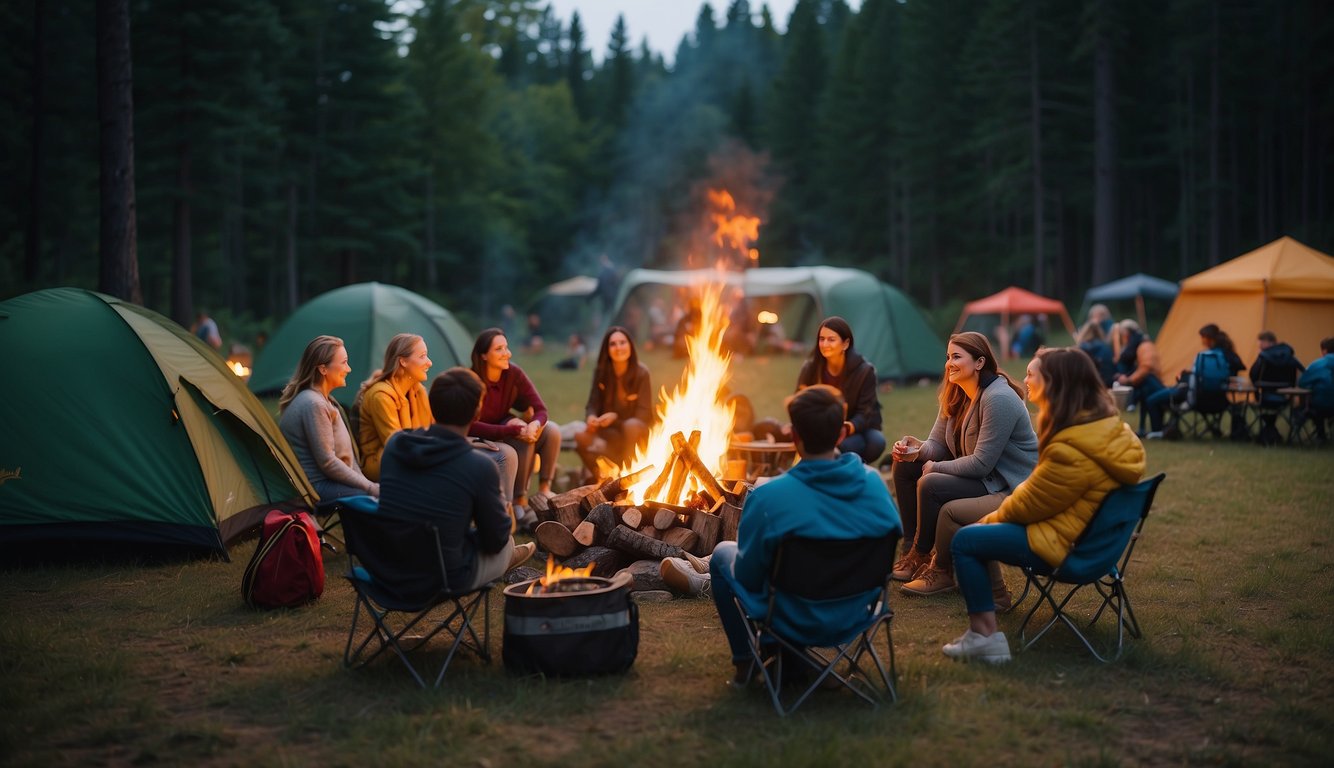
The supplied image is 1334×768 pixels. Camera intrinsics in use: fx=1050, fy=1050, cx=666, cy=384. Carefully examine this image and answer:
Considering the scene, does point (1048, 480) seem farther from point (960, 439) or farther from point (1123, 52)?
point (1123, 52)

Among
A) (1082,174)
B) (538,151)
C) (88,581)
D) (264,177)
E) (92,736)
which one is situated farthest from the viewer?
(538,151)

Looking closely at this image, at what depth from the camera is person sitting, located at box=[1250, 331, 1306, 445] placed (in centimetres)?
1177

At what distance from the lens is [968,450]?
6000 millimetres

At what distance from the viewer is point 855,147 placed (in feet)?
145

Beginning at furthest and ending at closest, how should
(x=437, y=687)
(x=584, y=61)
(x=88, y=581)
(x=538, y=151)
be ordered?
(x=584, y=61) → (x=538, y=151) → (x=88, y=581) → (x=437, y=687)

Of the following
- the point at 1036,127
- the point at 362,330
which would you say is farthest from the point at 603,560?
the point at 1036,127

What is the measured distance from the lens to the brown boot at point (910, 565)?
6250 millimetres

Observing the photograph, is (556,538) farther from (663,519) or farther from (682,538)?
(682,538)

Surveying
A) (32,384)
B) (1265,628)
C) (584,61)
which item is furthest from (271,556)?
(584,61)

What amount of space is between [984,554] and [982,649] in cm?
43

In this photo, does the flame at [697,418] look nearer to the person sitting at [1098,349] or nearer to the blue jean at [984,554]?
the blue jean at [984,554]

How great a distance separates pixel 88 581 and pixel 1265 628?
645cm

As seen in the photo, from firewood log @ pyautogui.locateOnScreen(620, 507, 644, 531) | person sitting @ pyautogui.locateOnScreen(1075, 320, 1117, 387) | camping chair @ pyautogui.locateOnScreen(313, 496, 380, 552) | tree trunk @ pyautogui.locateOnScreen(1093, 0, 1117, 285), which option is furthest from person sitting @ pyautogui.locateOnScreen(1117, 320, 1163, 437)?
tree trunk @ pyautogui.locateOnScreen(1093, 0, 1117, 285)

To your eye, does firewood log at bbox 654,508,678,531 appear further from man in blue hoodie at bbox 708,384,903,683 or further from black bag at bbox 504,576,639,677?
man in blue hoodie at bbox 708,384,903,683
